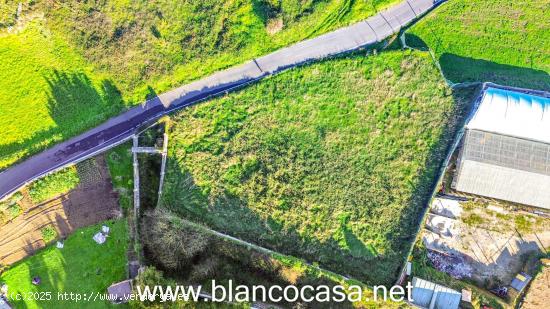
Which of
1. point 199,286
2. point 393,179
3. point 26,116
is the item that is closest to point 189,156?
point 199,286

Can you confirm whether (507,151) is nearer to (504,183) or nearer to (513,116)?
(504,183)

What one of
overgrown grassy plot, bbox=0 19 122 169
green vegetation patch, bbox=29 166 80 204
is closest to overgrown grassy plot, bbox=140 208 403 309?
green vegetation patch, bbox=29 166 80 204

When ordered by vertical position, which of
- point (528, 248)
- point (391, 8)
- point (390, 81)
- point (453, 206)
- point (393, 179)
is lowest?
point (528, 248)

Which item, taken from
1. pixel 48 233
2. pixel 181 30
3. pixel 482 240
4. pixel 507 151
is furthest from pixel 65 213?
pixel 507 151

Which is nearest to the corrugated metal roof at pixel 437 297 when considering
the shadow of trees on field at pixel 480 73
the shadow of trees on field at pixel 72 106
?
the shadow of trees on field at pixel 480 73

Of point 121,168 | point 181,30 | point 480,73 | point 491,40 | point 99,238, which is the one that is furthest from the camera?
point 491,40

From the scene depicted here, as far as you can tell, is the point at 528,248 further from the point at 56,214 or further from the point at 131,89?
the point at 56,214
